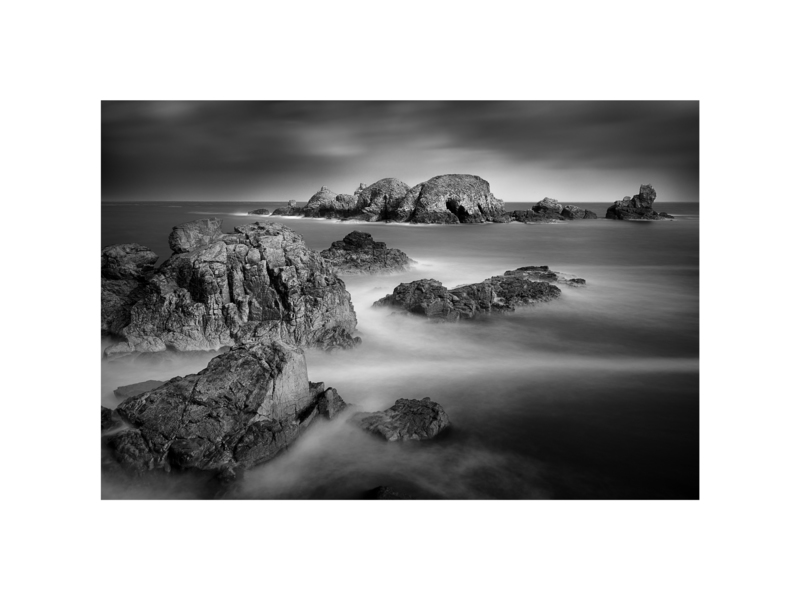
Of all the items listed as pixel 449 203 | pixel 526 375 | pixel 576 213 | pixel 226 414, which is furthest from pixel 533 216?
pixel 226 414

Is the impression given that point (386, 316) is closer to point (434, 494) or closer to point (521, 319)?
point (521, 319)

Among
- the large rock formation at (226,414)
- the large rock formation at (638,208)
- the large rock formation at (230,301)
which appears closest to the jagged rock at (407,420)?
the large rock formation at (226,414)

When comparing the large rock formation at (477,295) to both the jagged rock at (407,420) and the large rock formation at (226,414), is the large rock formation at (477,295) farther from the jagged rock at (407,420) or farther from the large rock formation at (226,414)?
the large rock formation at (226,414)

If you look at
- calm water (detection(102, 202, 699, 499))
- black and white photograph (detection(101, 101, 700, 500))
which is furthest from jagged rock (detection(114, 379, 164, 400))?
calm water (detection(102, 202, 699, 499))

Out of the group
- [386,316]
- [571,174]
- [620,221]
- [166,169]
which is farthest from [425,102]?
[620,221]

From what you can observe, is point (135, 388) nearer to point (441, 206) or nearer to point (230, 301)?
point (230, 301)

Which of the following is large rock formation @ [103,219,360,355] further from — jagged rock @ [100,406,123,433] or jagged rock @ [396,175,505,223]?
jagged rock @ [396,175,505,223]
